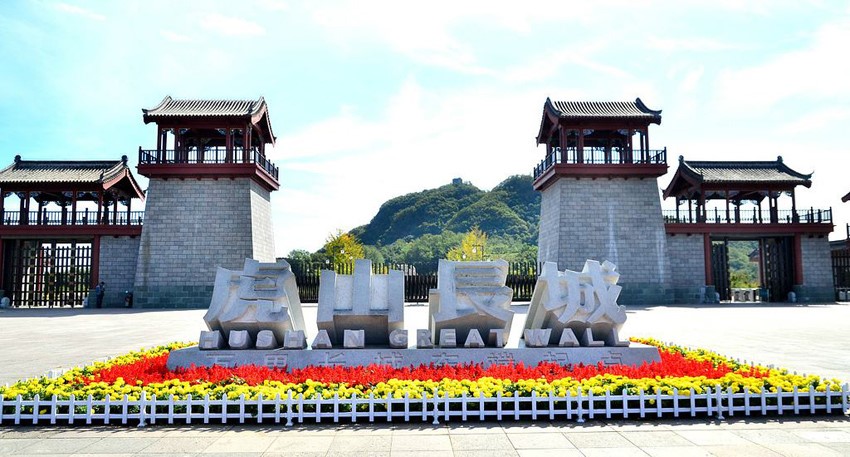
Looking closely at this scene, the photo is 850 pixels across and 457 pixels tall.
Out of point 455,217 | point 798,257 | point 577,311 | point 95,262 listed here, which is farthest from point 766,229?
point 455,217

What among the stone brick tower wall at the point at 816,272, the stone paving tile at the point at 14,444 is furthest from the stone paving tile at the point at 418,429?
the stone brick tower wall at the point at 816,272

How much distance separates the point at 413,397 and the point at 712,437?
8.00 feet

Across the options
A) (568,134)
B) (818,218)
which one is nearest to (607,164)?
(568,134)

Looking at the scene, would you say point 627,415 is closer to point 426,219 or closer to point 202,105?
point 202,105

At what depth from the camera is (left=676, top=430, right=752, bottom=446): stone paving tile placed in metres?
4.02

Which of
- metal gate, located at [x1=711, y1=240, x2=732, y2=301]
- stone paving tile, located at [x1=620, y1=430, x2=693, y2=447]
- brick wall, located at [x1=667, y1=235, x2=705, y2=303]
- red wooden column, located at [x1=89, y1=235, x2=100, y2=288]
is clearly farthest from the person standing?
metal gate, located at [x1=711, y1=240, x2=732, y2=301]

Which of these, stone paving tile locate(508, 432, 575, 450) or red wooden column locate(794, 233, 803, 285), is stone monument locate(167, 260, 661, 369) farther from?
red wooden column locate(794, 233, 803, 285)

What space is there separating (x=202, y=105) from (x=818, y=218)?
27.6m

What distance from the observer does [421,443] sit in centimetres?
407

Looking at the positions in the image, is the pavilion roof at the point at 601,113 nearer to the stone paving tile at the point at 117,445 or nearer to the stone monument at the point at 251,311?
the stone monument at the point at 251,311

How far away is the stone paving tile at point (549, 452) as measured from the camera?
377 cm

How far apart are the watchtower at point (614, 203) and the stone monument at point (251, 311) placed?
16012 mm

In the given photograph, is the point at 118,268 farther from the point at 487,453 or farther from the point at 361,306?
the point at 487,453

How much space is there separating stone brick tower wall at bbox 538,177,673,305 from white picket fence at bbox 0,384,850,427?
54.2 ft
